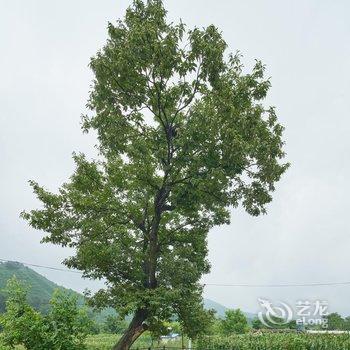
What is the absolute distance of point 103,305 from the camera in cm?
1748

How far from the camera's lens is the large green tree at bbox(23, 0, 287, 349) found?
52.7 feet

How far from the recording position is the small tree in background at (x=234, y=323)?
5288cm

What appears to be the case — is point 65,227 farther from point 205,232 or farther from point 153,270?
point 205,232

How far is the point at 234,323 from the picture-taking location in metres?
53.7

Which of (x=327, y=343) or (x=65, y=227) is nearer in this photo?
(x=65, y=227)

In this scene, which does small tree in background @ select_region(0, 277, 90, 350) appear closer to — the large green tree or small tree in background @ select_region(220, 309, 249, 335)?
the large green tree

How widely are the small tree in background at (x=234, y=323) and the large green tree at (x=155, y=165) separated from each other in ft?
122

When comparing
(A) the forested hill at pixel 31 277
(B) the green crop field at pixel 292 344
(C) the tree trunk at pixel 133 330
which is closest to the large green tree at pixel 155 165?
(C) the tree trunk at pixel 133 330

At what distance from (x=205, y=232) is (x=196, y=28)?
9.11 metres

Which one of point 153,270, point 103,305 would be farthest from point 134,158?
point 103,305

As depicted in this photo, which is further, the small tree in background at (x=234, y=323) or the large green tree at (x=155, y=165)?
the small tree in background at (x=234, y=323)

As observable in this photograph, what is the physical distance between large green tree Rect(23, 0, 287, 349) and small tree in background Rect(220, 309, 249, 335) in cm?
3712

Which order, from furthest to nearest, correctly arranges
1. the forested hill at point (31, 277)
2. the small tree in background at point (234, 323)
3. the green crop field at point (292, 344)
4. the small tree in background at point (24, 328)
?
the forested hill at point (31, 277) → the small tree in background at point (234, 323) → the green crop field at point (292, 344) → the small tree in background at point (24, 328)

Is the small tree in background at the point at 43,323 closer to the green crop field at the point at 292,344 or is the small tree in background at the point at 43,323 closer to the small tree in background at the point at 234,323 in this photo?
the green crop field at the point at 292,344
